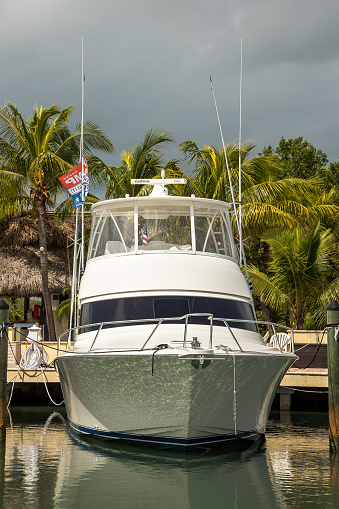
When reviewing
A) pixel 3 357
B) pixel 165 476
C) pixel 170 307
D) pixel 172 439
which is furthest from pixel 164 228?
pixel 165 476

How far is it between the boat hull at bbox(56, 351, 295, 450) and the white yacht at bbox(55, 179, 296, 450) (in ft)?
0.06

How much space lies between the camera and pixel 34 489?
→ 9.84 meters

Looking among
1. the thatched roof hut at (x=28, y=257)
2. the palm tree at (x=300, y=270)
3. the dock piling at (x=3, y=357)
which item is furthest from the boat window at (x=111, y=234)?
the thatched roof hut at (x=28, y=257)

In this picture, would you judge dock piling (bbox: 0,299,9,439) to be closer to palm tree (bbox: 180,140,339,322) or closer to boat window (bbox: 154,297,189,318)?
boat window (bbox: 154,297,189,318)

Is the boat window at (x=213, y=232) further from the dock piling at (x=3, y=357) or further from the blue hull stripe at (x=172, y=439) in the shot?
the dock piling at (x=3, y=357)

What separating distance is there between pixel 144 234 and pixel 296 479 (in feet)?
18.4

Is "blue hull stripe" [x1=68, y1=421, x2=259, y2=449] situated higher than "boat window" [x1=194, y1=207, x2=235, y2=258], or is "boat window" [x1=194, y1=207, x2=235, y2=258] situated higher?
"boat window" [x1=194, y1=207, x2=235, y2=258]

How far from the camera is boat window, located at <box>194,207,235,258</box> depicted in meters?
13.8

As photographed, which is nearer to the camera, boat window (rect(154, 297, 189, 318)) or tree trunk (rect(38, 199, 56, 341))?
boat window (rect(154, 297, 189, 318))

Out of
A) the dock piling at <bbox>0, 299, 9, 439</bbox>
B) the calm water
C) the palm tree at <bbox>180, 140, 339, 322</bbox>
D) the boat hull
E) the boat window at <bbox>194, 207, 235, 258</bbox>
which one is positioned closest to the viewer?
the calm water

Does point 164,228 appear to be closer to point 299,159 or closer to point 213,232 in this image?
point 213,232

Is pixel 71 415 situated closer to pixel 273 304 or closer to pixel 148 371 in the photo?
pixel 148 371

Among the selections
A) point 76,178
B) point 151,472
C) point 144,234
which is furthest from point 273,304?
point 151,472

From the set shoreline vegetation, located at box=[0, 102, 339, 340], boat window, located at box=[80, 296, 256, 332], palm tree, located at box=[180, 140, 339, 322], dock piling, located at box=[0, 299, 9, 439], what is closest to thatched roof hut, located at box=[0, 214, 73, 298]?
shoreline vegetation, located at box=[0, 102, 339, 340]
